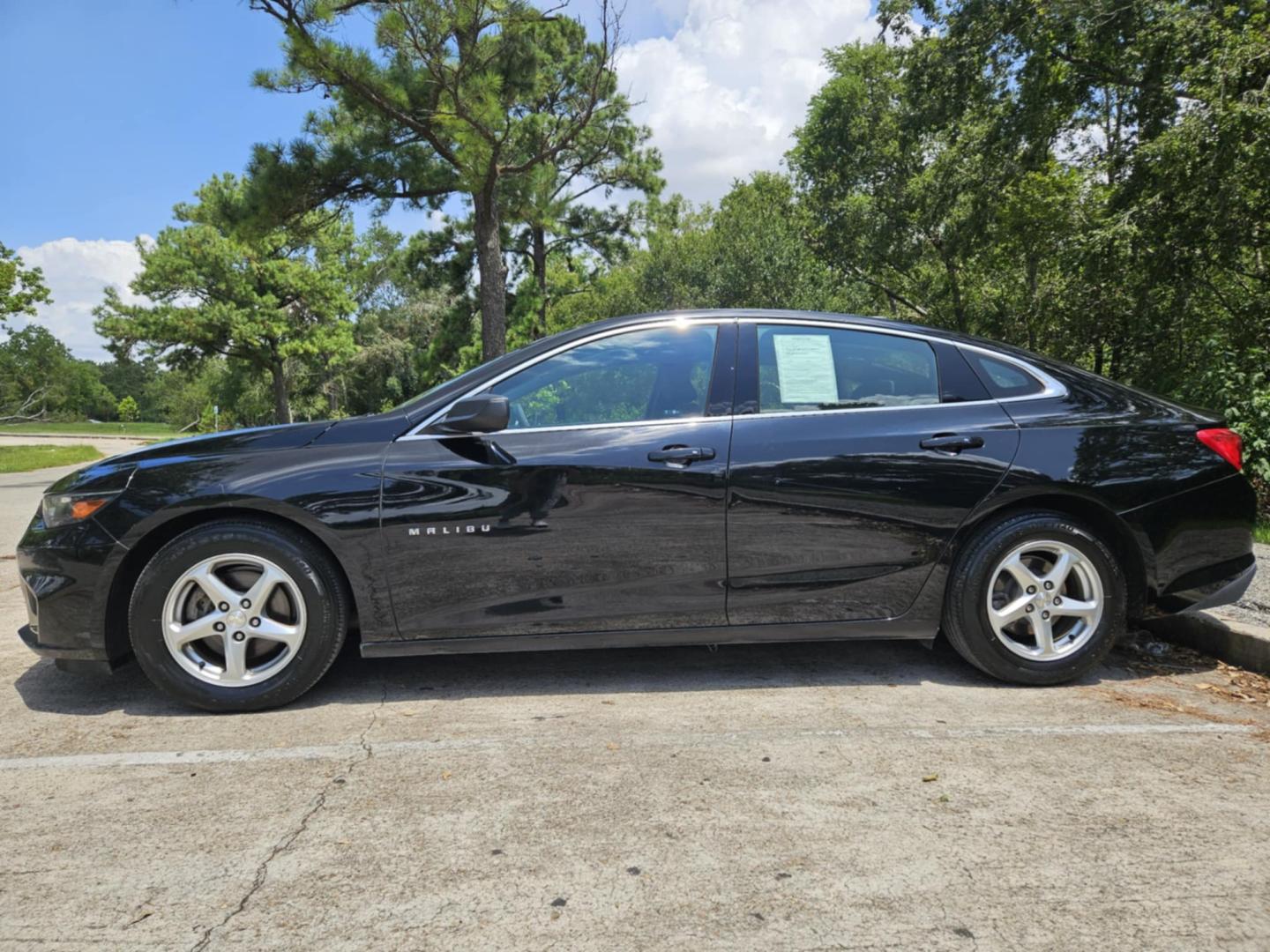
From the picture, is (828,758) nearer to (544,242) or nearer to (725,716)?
(725,716)

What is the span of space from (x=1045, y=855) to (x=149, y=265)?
31.8 meters

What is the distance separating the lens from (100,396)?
353 ft

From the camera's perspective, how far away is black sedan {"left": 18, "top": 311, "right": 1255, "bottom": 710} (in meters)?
3.19

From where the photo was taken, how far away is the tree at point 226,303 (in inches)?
1077

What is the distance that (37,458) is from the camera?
69.1 feet

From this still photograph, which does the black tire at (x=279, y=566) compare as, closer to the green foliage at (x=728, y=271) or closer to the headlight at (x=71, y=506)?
the headlight at (x=71, y=506)

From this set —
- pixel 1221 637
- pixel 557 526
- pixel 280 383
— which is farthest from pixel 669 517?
pixel 280 383

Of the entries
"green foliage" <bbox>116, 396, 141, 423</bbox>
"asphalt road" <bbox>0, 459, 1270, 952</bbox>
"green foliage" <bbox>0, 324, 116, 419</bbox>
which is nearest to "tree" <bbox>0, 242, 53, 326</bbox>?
"asphalt road" <bbox>0, 459, 1270, 952</bbox>

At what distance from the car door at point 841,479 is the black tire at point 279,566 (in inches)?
64.6

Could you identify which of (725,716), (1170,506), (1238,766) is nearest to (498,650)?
(725,716)

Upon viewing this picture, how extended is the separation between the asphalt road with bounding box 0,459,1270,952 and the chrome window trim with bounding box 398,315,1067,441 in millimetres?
1147

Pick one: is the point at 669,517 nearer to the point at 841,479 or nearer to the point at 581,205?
the point at 841,479

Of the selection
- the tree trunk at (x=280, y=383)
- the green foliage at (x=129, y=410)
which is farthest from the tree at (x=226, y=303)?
the green foliage at (x=129, y=410)

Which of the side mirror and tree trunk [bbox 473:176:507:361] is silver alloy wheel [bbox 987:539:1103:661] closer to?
the side mirror
